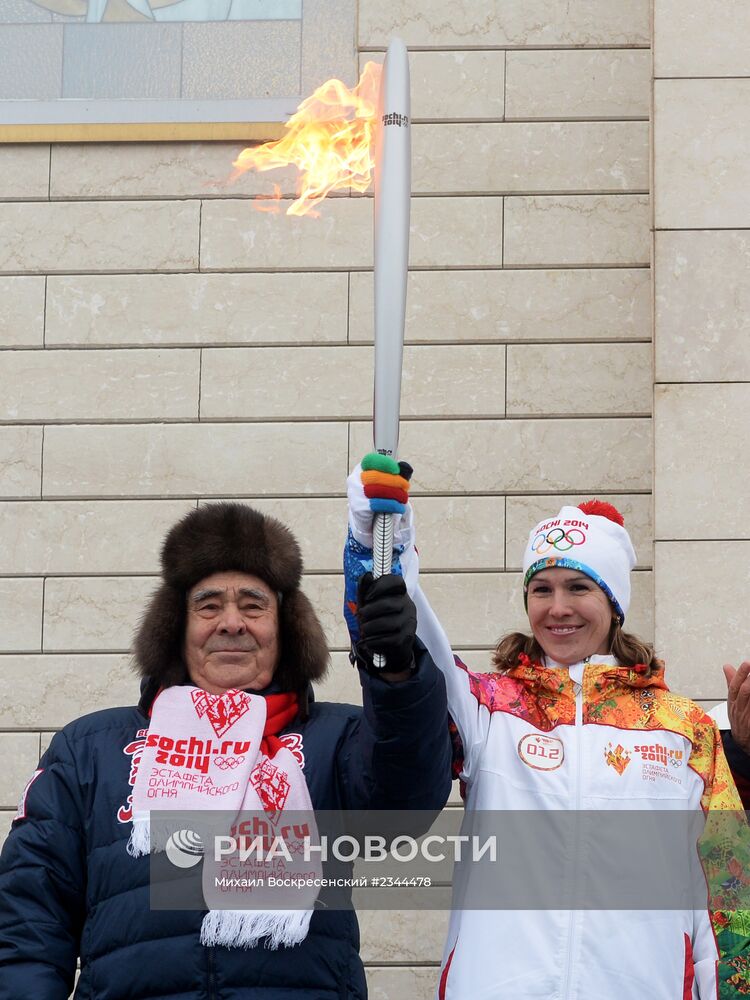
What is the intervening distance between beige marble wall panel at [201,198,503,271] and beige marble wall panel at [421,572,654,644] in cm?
110

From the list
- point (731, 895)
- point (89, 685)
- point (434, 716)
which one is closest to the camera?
point (434, 716)

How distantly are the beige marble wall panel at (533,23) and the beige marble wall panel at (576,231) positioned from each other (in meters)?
0.58

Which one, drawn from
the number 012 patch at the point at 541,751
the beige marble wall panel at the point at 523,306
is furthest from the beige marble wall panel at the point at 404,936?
the number 012 patch at the point at 541,751

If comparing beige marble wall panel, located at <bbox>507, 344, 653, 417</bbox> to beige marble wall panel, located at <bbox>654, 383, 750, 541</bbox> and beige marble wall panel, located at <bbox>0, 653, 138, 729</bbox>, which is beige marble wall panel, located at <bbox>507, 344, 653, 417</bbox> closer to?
beige marble wall panel, located at <bbox>654, 383, 750, 541</bbox>

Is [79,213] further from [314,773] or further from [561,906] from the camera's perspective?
[561,906]

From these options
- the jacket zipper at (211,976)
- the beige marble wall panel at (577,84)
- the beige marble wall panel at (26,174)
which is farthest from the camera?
the beige marble wall panel at (26,174)

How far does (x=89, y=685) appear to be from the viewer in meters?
5.02

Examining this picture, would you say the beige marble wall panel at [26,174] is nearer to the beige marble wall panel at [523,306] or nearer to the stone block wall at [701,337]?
the beige marble wall panel at [523,306]

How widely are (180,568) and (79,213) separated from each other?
9.06 ft

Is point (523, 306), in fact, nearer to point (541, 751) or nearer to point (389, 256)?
point (541, 751)

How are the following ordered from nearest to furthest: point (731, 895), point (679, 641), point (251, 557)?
point (731, 895), point (251, 557), point (679, 641)

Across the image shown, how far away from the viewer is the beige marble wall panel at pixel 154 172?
17.4 ft

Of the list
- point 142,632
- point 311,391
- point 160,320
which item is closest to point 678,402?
point 311,391

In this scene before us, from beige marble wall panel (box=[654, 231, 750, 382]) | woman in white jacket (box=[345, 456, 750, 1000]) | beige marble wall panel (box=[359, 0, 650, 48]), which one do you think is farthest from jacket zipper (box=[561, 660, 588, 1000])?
beige marble wall panel (box=[359, 0, 650, 48])
